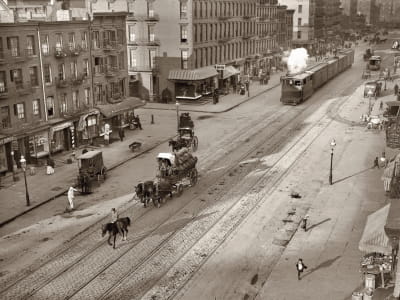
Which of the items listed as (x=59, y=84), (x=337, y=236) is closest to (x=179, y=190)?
(x=337, y=236)

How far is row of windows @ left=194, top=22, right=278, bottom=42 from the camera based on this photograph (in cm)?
6788

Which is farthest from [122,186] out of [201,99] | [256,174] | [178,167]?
[201,99]

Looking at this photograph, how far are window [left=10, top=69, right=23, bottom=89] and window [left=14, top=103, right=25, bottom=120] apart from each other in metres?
1.39

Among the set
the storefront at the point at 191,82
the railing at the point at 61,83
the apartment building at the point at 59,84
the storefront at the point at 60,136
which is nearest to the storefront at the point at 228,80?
the storefront at the point at 191,82

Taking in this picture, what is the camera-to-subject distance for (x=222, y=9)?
73875 mm

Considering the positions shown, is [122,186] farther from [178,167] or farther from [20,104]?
[20,104]

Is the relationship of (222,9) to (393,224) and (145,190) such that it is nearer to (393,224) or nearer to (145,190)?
(145,190)

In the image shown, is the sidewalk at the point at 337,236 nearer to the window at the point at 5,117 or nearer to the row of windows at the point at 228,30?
the window at the point at 5,117

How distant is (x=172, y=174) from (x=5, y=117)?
14.9m

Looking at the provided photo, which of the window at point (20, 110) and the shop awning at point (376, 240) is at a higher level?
the window at point (20, 110)

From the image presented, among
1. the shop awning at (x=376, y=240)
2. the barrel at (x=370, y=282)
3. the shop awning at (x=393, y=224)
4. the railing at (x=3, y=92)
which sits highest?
the railing at (x=3, y=92)

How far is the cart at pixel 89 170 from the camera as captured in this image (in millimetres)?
33031

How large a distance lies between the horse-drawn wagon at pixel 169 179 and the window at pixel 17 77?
1426 centimetres

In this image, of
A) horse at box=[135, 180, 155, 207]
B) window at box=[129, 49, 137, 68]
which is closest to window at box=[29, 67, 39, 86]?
horse at box=[135, 180, 155, 207]
